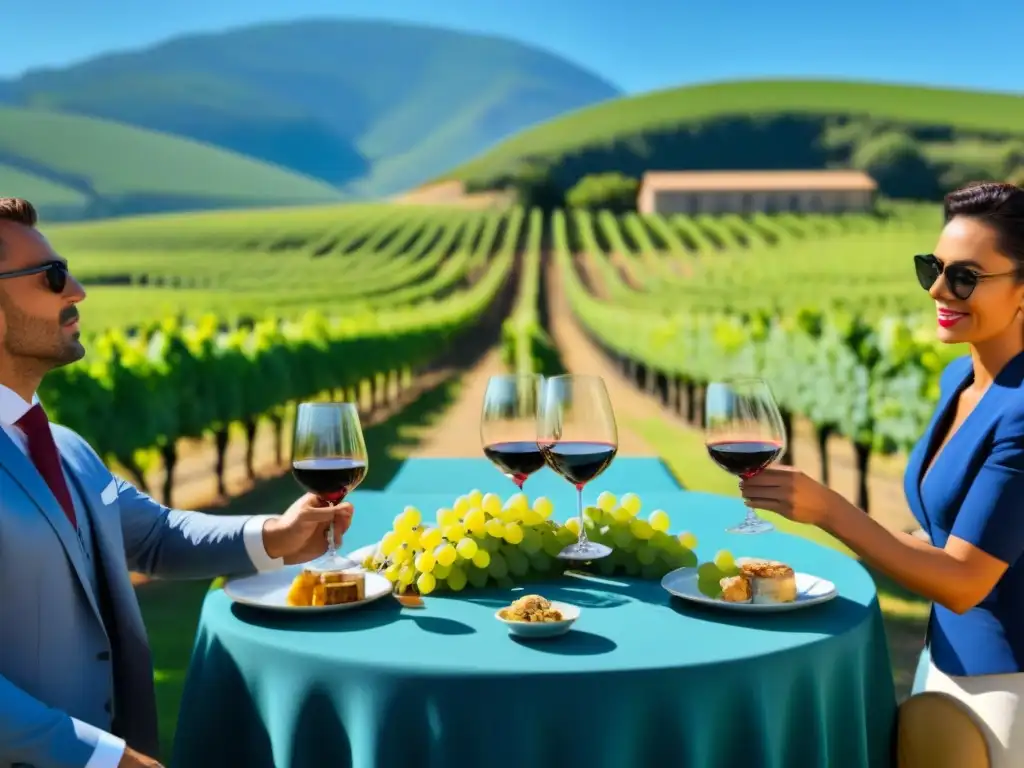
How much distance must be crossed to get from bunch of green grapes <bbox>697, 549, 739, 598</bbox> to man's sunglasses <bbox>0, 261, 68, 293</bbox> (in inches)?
54.3

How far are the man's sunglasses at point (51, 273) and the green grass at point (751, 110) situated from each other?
117717 mm

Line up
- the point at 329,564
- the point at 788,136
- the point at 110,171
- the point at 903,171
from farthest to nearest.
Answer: the point at 110,171 < the point at 788,136 < the point at 903,171 < the point at 329,564

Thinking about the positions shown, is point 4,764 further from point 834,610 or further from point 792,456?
point 792,456

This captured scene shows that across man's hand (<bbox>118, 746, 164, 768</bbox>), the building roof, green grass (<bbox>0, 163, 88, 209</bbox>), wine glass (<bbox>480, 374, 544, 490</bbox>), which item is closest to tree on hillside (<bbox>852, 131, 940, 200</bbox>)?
the building roof

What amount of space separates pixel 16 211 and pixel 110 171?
6548 inches

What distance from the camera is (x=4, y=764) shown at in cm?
175

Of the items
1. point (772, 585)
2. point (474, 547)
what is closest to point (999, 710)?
point (772, 585)

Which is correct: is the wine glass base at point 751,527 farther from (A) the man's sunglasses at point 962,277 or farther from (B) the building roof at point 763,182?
(B) the building roof at point 763,182

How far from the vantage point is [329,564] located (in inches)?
83.8

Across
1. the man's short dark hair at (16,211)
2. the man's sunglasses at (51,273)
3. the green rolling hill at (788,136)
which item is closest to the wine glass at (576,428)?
the man's sunglasses at (51,273)

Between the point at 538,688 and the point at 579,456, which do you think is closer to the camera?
the point at 538,688

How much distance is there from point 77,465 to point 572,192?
101887 mm

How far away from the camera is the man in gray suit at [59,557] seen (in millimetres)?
1721

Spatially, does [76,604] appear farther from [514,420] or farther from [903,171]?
[903,171]
